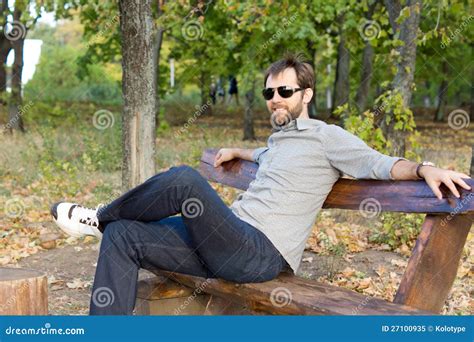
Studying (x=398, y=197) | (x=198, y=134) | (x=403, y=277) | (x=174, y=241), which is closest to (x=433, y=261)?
(x=403, y=277)

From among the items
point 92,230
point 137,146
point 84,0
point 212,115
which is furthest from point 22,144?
point 212,115

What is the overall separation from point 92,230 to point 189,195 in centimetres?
75

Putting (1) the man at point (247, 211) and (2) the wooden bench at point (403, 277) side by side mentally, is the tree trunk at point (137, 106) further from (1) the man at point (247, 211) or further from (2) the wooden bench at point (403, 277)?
(2) the wooden bench at point (403, 277)

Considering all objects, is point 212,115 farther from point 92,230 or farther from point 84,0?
point 92,230

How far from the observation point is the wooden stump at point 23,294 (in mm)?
4289

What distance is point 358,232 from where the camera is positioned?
7559 millimetres

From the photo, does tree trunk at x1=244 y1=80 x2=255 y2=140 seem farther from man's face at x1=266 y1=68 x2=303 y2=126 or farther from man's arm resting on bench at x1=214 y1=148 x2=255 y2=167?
man's face at x1=266 y1=68 x2=303 y2=126

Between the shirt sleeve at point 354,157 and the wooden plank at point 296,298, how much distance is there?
0.60 m

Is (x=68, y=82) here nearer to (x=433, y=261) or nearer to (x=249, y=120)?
(x=249, y=120)

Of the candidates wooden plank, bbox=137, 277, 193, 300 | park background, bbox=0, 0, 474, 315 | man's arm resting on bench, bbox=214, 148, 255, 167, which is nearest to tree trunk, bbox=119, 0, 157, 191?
park background, bbox=0, 0, 474, 315

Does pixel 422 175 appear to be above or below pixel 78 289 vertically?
above

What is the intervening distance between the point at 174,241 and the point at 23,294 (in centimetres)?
→ 84

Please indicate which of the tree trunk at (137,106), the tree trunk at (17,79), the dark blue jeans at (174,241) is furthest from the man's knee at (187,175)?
the tree trunk at (17,79)

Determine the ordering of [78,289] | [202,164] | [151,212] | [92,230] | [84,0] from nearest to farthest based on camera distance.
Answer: [151,212], [92,230], [202,164], [78,289], [84,0]
